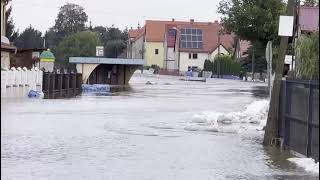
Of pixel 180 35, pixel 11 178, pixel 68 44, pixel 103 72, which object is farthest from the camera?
pixel 180 35

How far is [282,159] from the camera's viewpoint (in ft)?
41.3

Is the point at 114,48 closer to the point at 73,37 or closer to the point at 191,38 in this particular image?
the point at 191,38

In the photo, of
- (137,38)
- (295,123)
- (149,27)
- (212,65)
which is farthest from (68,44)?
(295,123)

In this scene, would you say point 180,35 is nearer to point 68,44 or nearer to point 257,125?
point 68,44

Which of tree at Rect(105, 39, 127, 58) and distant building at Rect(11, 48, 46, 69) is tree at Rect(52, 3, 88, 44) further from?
distant building at Rect(11, 48, 46, 69)

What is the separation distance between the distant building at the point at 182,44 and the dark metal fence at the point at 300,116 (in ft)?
361

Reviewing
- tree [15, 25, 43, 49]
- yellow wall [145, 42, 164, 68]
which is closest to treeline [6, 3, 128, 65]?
tree [15, 25, 43, 49]

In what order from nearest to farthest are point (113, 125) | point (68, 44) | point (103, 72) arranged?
1. point (113, 125)
2. point (103, 72)
3. point (68, 44)

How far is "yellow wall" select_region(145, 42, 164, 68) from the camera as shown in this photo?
14375cm

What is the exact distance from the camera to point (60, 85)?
45.6 m

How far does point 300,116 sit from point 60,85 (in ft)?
111

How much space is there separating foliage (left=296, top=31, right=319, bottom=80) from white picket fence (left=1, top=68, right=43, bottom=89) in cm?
2151

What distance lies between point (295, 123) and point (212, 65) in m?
98.3

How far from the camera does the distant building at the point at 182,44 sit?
433 ft
